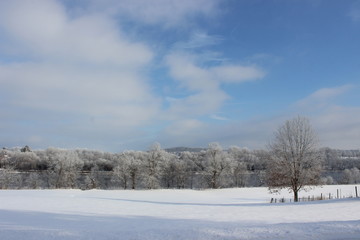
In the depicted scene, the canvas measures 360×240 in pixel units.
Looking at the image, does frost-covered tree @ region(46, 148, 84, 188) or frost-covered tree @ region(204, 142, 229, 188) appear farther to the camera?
frost-covered tree @ region(46, 148, 84, 188)

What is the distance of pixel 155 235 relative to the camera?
988 centimetres

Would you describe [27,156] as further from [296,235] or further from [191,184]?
[296,235]

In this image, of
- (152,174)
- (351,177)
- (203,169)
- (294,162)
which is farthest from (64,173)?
(351,177)

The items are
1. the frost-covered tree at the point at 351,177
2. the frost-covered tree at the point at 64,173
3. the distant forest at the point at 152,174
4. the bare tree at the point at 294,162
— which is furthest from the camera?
the frost-covered tree at the point at 351,177

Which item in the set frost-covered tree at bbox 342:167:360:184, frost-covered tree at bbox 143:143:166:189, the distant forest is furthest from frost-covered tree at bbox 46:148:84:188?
frost-covered tree at bbox 342:167:360:184

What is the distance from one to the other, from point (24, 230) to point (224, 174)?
6374 centimetres

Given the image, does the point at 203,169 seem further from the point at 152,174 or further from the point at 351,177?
the point at 351,177

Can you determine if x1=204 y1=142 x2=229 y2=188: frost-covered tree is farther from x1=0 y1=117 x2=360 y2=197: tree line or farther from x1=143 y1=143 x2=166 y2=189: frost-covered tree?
x1=143 y1=143 x2=166 y2=189: frost-covered tree

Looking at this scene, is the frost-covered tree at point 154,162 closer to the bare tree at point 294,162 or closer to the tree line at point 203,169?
the tree line at point 203,169

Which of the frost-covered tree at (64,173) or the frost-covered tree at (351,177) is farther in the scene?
the frost-covered tree at (351,177)

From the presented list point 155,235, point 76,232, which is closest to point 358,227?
point 155,235

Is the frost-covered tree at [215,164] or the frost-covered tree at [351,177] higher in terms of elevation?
the frost-covered tree at [215,164]

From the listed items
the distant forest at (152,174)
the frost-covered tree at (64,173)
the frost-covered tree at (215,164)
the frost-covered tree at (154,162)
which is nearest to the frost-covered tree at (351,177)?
the distant forest at (152,174)

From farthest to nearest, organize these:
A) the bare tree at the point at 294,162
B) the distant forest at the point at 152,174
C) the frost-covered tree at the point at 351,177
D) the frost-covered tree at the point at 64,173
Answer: the frost-covered tree at the point at 351,177 < the frost-covered tree at the point at 64,173 < the distant forest at the point at 152,174 < the bare tree at the point at 294,162
